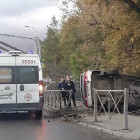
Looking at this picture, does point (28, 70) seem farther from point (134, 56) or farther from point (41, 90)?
point (134, 56)

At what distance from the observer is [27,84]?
1470cm

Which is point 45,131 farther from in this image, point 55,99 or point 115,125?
point 55,99

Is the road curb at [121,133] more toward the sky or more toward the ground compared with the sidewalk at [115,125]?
more toward the ground

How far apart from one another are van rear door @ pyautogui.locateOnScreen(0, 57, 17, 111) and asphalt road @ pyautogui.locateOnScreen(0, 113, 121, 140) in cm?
68

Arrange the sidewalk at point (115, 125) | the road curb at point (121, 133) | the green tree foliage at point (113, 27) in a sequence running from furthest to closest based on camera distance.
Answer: the green tree foliage at point (113, 27) < the sidewalk at point (115, 125) < the road curb at point (121, 133)

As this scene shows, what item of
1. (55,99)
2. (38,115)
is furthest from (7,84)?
(55,99)

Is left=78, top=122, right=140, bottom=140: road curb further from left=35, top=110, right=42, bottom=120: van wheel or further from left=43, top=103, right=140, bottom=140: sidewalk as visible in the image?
left=35, top=110, right=42, bottom=120: van wheel

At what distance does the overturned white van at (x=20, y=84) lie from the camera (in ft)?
47.9

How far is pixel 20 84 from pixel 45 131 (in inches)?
130

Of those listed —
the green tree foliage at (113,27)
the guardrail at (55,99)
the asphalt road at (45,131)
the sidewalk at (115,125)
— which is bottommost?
the asphalt road at (45,131)

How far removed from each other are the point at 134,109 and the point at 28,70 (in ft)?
15.0

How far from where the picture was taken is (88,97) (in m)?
15.6

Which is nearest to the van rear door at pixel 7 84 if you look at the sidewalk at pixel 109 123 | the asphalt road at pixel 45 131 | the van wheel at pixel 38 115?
the asphalt road at pixel 45 131

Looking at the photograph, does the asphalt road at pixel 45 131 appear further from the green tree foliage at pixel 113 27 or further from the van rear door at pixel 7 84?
the green tree foliage at pixel 113 27
